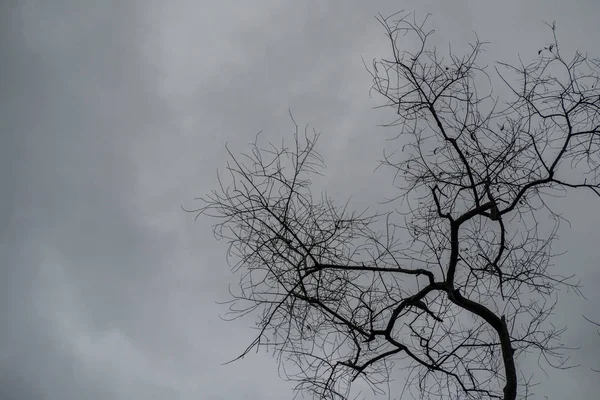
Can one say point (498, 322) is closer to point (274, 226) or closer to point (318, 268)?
point (318, 268)

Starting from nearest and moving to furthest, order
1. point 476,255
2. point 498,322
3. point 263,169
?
point 263,169
point 498,322
point 476,255

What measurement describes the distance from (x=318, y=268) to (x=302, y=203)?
59 cm

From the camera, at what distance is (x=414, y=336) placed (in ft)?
15.6

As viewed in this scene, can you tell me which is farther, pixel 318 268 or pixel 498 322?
pixel 498 322

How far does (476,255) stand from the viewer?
15.9ft

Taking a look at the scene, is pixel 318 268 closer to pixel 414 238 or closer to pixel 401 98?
pixel 414 238

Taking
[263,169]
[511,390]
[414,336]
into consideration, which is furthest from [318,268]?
[511,390]

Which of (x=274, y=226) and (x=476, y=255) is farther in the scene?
(x=476, y=255)

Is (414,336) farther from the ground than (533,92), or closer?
closer

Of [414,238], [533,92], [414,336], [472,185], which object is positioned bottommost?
[414,336]

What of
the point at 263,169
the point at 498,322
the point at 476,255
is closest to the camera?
the point at 263,169

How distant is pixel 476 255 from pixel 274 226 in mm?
2116

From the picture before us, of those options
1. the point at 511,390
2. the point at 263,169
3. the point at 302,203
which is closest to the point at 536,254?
the point at 511,390

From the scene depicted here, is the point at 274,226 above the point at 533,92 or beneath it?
beneath
